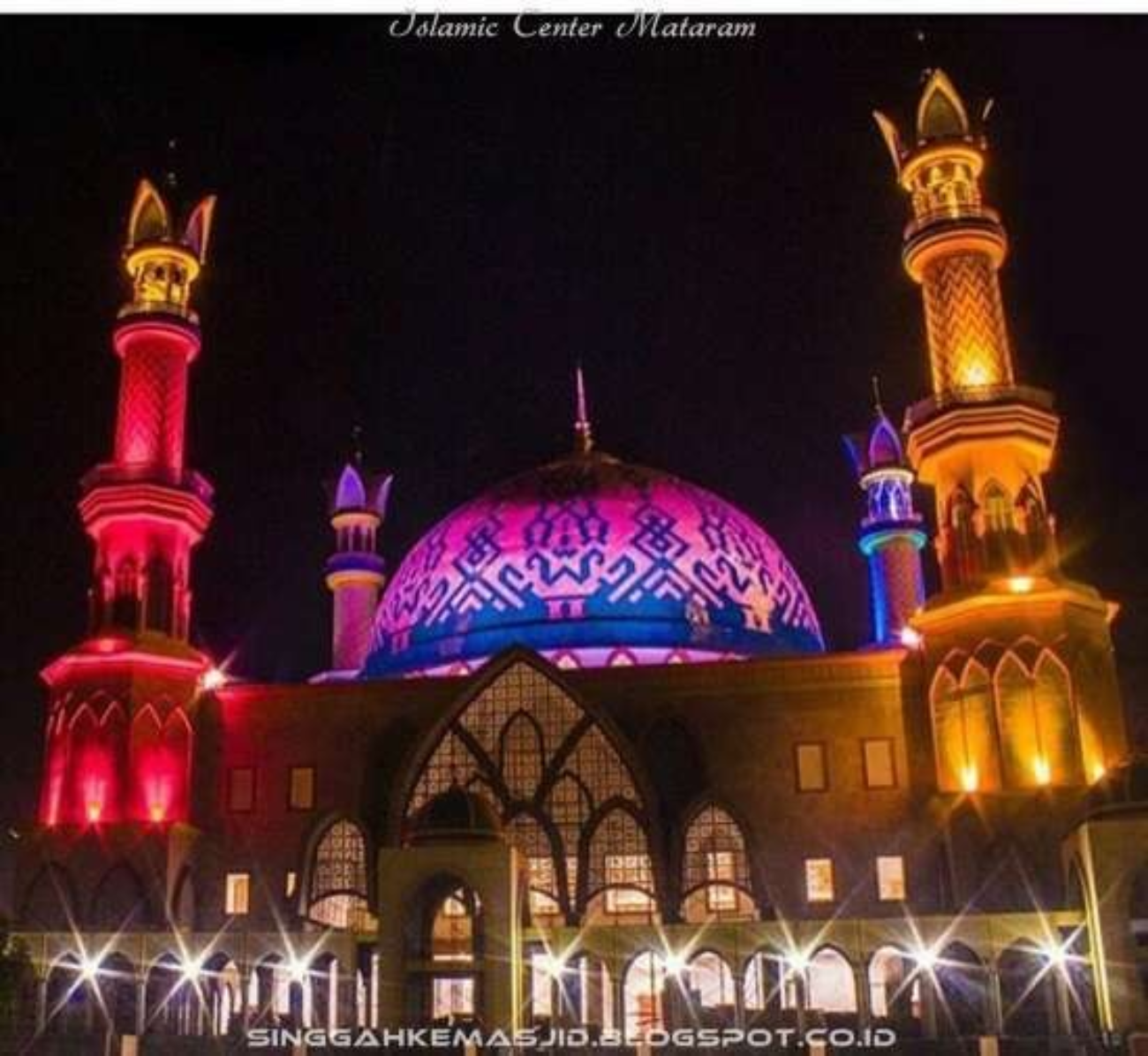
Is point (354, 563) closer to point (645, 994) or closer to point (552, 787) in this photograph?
point (552, 787)

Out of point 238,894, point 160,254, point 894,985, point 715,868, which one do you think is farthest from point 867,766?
point 160,254

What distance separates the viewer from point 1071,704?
104ft

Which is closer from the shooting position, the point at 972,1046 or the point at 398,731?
the point at 972,1046

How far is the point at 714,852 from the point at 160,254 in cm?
2003

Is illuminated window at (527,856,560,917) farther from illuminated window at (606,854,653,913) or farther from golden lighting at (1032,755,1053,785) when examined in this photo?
golden lighting at (1032,755,1053,785)

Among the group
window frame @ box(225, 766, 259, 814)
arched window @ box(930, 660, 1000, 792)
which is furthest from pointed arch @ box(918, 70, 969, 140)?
window frame @ box(225, 766, 259, 814)

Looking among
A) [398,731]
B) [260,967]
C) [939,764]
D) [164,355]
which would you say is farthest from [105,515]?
[939,764]

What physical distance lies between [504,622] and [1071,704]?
1525cm

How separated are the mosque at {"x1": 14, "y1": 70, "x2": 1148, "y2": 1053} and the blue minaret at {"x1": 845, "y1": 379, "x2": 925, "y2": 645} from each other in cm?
381

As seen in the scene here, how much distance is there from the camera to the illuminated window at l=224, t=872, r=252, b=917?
3631 cm

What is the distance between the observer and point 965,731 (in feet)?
108

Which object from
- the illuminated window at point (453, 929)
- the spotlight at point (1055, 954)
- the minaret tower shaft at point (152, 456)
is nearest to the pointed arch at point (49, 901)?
the minaret tower shaft at point (152, 456)

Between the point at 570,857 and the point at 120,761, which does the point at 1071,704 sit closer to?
the point at 570,857

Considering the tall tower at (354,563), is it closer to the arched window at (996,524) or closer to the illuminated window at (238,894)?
the illuminated window at (238,894)
